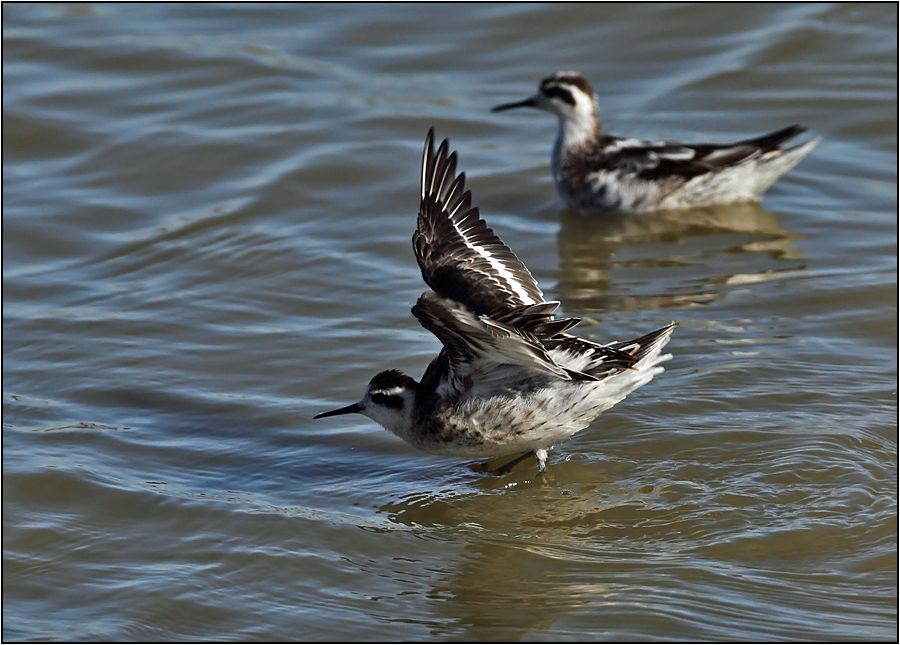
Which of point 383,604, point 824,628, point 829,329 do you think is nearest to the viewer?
point 824,628

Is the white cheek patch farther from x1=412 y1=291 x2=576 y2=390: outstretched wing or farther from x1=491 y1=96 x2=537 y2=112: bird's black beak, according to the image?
x1=491 y1=96 x2=537 y2=112: bird's black beak

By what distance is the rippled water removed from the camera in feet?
20.4

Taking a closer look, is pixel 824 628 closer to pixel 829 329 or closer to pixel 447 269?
pixel 447 269

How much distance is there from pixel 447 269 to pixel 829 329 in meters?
2.84

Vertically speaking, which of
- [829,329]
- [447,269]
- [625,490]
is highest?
[447,269]

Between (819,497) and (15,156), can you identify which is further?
(15,156)

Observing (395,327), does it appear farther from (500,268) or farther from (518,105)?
(518,105)

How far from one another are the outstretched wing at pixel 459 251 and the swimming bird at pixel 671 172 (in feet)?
13.5

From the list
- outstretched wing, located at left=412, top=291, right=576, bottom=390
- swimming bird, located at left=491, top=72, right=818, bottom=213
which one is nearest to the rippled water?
swimming bird, located at left=491, top=72, right=818, bottom=213

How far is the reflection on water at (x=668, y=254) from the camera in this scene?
975 centimetres

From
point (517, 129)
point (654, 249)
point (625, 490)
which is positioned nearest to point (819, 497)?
point (625, 490)

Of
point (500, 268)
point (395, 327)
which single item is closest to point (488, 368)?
point (500, 268)

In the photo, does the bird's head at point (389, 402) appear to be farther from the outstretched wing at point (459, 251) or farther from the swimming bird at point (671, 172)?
the swimming bird at point (671, 172)

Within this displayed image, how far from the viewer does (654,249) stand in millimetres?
10898
